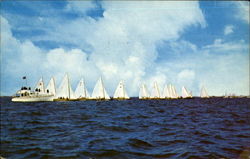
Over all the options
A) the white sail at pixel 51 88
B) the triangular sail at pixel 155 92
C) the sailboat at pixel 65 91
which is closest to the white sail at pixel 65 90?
the sailboat at pixel 65 91

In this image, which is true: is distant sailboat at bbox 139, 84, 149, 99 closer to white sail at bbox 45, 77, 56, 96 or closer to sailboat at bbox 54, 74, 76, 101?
sailboat at bbox 54, 74, 76, 101

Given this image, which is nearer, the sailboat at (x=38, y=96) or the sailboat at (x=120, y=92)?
the sailboat at (x=38, y=96)

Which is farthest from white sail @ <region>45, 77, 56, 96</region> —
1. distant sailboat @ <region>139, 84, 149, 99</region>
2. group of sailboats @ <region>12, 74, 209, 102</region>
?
distant sailboat @ <region>139, 84, 149, 99</region>

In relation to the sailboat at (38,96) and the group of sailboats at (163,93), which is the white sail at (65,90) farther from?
the group of sailboats at (163,93)

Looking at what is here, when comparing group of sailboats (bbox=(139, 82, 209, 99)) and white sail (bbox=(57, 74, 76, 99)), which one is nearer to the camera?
white sail (bbox=(57, 74, 76, 99))

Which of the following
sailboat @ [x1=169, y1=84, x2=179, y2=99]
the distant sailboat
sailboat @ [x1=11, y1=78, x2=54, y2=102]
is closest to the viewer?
sailboat @ [x1=11, y1=78, x2=54, y2=102]

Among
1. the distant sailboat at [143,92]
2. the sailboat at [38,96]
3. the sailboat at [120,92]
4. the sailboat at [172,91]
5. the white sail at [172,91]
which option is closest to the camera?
the sailboat at [38,96]

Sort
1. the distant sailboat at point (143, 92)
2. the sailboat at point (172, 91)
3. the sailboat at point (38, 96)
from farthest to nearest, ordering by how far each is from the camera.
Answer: the sailboat at point (172, 91) < the distant sailboat at point (143, 92) < the sailboat at point (38, 96)

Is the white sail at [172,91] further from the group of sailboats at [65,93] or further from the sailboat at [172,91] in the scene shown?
the group of sailboats at [65,93]

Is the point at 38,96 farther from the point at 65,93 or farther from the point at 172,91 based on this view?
the point at 172,91

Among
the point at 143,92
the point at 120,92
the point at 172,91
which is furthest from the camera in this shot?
the point at 172,91

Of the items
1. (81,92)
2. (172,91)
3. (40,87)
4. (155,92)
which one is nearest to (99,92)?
(81,92)

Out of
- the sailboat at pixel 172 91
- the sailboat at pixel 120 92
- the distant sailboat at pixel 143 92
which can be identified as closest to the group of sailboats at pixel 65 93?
the sailboat at pixel 120 92

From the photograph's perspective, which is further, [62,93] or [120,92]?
[120,92]
